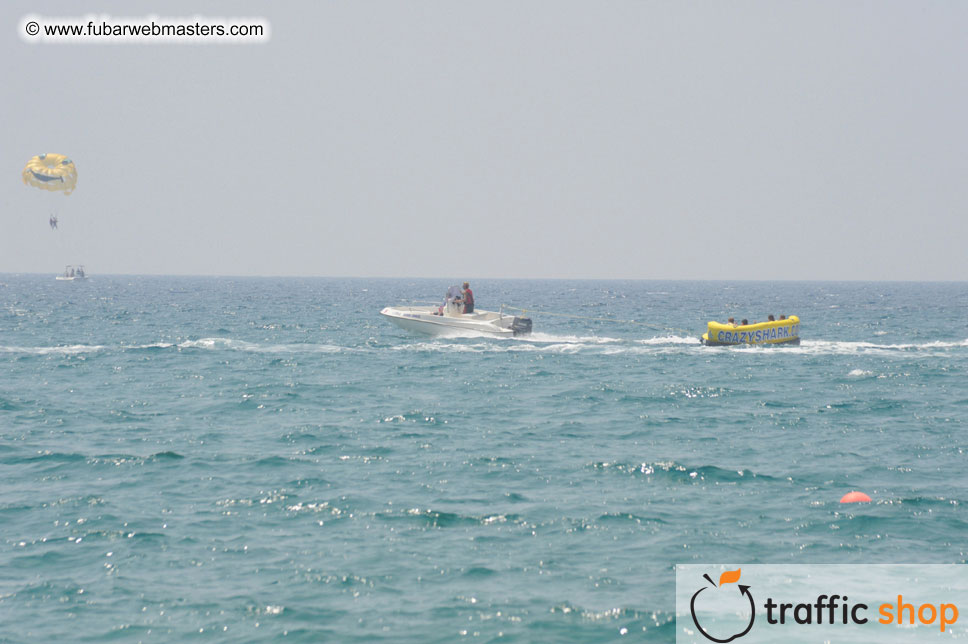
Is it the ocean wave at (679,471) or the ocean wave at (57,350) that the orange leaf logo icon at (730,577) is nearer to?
the ocean wave at (679,471)

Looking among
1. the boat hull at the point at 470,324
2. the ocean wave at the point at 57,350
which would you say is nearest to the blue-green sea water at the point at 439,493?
the ocean wave at the point at 57,350

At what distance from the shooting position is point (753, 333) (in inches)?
1570

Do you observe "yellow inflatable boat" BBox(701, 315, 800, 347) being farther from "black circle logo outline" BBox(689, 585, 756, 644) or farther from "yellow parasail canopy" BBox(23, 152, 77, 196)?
"yellow parasail canopy" BBox(23, 152, 77, 196)

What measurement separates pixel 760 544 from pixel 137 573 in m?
8.51

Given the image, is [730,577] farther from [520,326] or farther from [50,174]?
[50,174]

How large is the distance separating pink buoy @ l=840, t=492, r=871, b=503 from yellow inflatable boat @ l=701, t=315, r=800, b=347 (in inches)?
992

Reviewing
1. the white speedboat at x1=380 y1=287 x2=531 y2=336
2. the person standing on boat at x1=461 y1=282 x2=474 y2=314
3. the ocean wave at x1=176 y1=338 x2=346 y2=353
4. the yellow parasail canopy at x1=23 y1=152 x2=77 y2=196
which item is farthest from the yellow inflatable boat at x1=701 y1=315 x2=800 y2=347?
the yellow parasail canopy at x1=23 y1=152 x2=77 y2=196

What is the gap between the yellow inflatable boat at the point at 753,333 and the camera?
39.8 m

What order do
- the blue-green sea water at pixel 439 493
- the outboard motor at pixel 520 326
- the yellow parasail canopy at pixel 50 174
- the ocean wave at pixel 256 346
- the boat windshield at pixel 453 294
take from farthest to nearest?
the yellow parasail canopy at pixel 50 174, the boat windshield at pixel 453 294, the outboard motor at pixel 520 326, the ocean wave at pixel 256 346, the blue-green sea water at pixel 439 493

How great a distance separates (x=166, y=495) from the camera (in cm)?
1543

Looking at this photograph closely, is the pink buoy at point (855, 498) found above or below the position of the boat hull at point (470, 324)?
below

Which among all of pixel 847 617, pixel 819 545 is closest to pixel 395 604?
pixel 847 617

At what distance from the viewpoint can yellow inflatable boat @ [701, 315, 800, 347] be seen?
3978cm

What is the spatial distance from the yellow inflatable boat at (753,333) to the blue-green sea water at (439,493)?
21.7 ft
